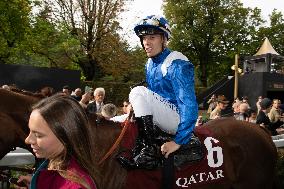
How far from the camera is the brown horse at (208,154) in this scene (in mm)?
3221

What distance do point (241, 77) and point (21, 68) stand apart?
2083 cm

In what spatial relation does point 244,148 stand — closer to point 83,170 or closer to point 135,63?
point 83,170

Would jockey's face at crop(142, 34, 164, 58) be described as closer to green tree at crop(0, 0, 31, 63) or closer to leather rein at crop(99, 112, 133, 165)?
leather rein at crop(99, 112, 133, 165)

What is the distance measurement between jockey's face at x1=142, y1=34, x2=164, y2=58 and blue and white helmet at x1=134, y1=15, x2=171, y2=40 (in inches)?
1.8

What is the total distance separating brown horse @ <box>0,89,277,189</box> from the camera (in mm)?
3221

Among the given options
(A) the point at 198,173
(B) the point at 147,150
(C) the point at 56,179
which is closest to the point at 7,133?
(B) the point at 147,150

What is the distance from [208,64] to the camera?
51.6 metres

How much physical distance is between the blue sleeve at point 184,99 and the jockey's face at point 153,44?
215 millimetres

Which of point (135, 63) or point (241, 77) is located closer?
point (241, 77)

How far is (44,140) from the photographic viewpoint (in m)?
1.77

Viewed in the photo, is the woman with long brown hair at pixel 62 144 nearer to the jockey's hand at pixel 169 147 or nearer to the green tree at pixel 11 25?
the jockey's hand at pixel 169 147

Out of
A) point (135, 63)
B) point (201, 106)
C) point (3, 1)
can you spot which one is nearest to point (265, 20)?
point (135, 63)

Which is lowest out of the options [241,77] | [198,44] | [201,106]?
[201,106]

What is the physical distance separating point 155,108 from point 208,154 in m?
0.82
